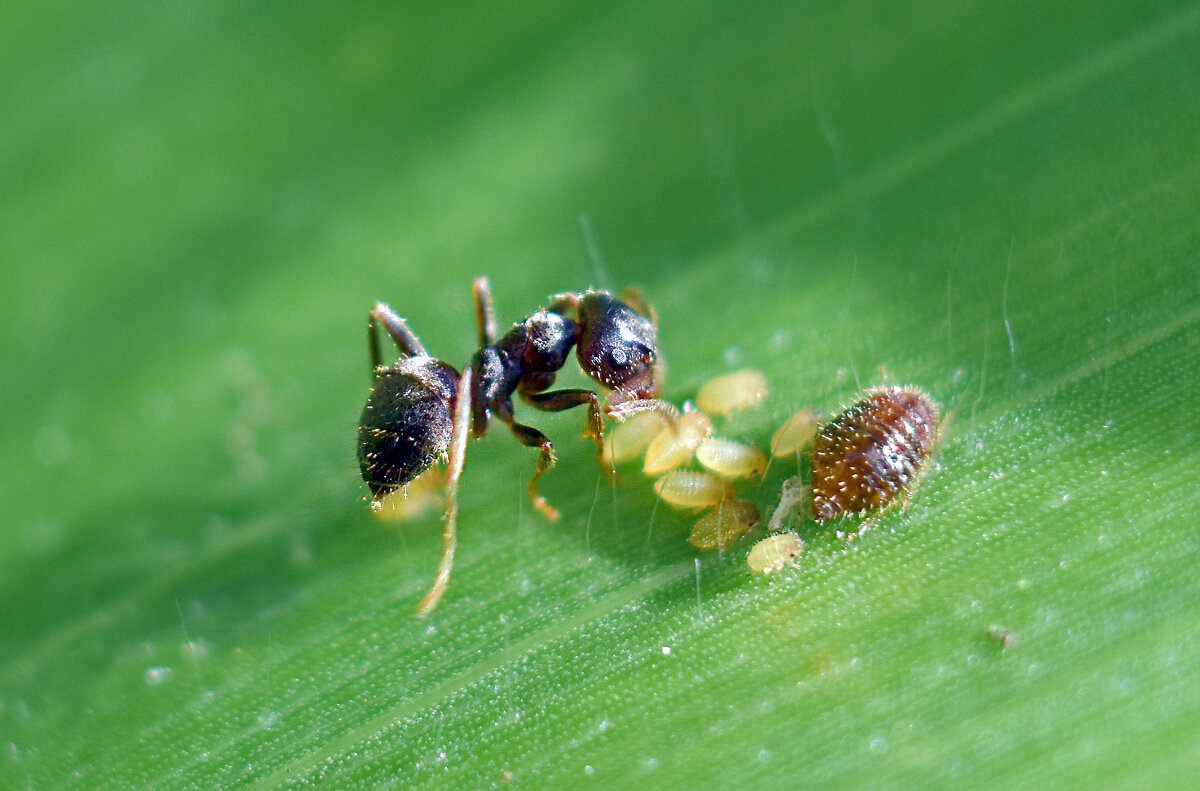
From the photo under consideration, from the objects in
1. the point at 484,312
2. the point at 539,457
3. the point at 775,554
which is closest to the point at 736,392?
the point at 775,554

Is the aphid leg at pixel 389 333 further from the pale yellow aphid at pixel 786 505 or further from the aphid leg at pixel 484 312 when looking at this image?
the pale yellow aphid at pixel 786 505

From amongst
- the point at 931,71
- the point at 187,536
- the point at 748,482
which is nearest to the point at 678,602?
the point at 748,482

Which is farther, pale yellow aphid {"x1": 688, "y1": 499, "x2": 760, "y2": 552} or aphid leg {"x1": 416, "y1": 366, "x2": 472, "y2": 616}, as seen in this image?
aphid leg {"x1": 416, "y1": 366, "x2": 472, "y2": 616}

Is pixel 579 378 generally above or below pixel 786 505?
above

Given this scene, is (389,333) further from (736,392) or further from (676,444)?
(736,392)

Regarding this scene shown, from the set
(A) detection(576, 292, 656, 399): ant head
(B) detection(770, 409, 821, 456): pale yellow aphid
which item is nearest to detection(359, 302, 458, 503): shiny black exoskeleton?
(A) detection(576, 292, 656, 399): ant head

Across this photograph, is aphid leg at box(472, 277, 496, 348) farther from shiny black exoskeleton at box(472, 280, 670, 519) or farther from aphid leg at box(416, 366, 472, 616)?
aphid leg at box(416, 366, 472, 616)

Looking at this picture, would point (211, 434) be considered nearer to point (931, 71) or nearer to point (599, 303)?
point (599, 303)
